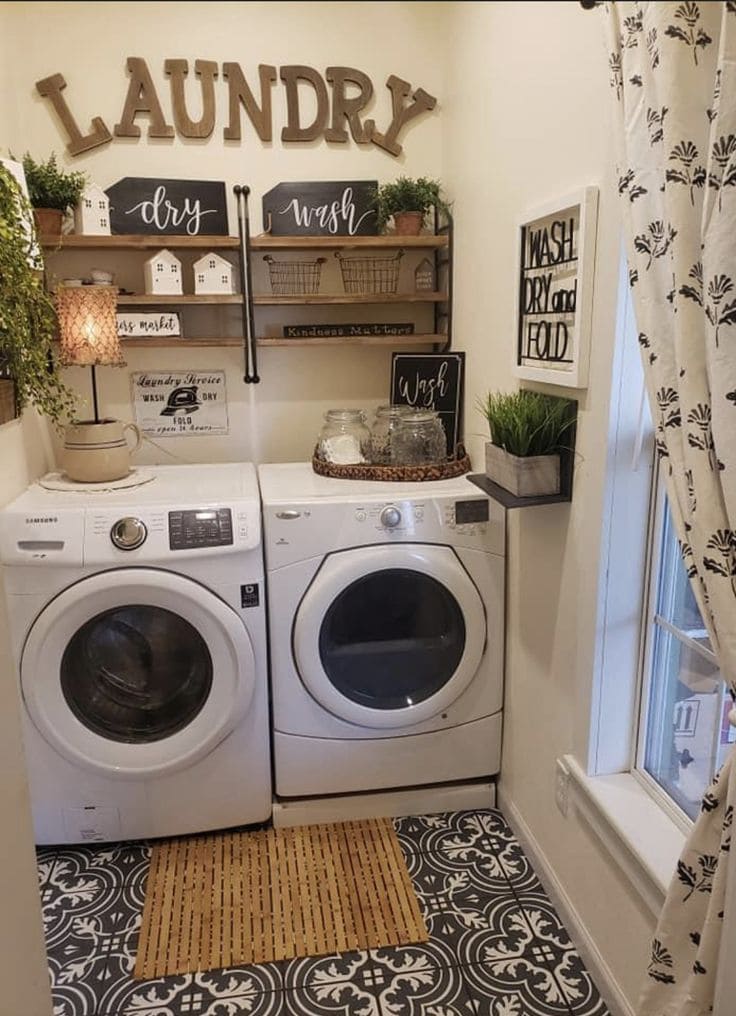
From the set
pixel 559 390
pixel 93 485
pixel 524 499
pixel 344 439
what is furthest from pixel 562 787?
pixel 93 485

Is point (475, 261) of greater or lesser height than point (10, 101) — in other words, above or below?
below

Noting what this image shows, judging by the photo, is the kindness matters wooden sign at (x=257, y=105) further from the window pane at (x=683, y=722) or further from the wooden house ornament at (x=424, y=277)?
the window pane at (x=683, y=722)

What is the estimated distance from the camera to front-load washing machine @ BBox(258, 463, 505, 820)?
199 cm

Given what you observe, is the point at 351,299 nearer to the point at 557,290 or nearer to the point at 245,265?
the point at 245,265

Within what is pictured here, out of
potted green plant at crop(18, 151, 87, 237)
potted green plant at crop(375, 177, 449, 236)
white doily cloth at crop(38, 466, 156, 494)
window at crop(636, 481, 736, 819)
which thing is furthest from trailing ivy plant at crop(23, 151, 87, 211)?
window at crop(636, 481, 736, 819)

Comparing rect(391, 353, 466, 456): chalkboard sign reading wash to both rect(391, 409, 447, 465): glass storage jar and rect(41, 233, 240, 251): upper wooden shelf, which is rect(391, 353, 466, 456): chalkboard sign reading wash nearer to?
rect(391, 409, 447, 465): glass storage jar

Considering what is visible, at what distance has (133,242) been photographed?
7.41 feet

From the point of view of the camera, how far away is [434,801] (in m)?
2.22

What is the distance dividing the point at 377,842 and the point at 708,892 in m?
1.16

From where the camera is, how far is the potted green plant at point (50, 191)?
2.18m

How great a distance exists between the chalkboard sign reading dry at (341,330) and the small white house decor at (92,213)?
25.1 inches

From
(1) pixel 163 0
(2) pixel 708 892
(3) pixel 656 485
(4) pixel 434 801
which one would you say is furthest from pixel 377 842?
(1) pixel 163 0

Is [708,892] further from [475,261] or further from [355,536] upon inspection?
[475,261]

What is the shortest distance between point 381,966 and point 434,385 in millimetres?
1623
